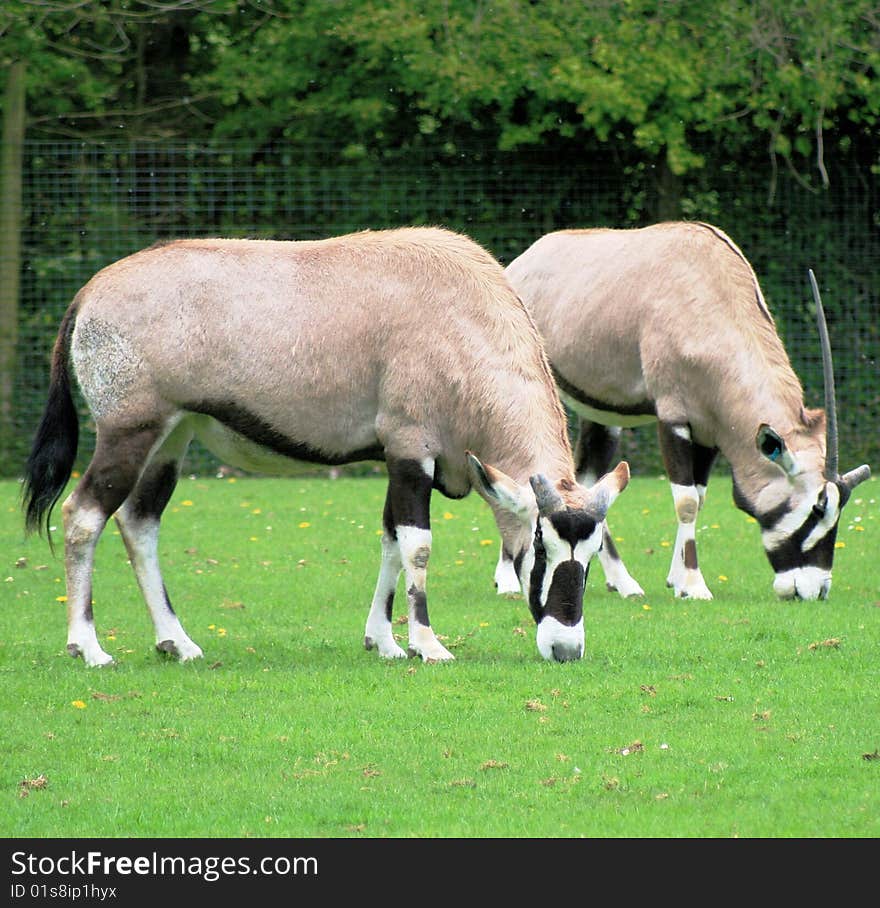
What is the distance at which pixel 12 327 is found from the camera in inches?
717

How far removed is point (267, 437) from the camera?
27.7ft

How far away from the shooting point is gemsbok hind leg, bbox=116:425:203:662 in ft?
28.2

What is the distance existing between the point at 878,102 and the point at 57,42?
9272mm

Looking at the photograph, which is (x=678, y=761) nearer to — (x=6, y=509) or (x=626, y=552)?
(x=626, y=552)

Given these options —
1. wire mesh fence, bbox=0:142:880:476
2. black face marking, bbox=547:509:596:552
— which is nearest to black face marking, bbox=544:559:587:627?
black face marking, bbox=547:509:596:552

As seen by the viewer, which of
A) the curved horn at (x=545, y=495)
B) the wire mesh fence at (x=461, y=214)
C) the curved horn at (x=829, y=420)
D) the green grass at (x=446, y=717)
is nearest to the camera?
the green grass at (x=446, y=717)

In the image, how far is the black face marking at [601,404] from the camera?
11.1 metres

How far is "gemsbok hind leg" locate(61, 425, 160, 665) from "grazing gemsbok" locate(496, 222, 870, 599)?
3.26m

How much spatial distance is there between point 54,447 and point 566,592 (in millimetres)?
2854

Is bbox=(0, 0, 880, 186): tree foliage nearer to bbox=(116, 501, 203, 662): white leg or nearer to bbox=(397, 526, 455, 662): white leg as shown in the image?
bbox=(116, 501, 203, 662): white leg

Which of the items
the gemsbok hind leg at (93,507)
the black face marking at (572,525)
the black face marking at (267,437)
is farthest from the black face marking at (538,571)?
the gemsbok hind leg at (93,507)

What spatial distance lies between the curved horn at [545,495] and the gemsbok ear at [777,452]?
7.62 ft

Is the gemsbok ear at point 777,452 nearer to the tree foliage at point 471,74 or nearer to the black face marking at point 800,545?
the black face marking at point 800,545
